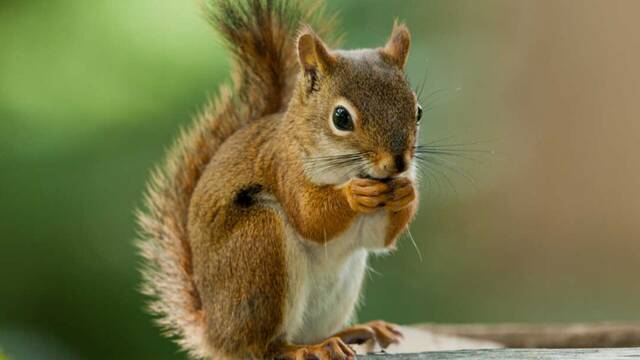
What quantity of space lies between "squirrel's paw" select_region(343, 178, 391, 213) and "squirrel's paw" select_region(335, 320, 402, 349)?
17.4 inches

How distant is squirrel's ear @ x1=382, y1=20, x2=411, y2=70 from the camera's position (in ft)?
6.72

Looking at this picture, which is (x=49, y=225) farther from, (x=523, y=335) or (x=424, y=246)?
(x=523, y=335)

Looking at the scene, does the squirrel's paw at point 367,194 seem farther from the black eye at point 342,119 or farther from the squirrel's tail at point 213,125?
the squirrel's tail at point 213,125

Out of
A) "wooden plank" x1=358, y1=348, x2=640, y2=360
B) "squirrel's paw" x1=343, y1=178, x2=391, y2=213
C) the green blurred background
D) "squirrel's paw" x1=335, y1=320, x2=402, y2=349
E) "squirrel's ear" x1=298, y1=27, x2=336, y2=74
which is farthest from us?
the green blurred background

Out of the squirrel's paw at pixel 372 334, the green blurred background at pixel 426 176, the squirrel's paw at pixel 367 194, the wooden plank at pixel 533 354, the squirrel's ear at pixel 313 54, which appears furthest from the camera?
the green blurred background at pixel 426 176

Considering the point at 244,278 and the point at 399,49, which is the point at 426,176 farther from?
the point at 244,278

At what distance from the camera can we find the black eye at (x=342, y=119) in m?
1.90

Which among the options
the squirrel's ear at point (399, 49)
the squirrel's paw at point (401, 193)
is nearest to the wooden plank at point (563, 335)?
the squirrel's paw at point (401, 193)

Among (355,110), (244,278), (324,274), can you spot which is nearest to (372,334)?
(324,274)

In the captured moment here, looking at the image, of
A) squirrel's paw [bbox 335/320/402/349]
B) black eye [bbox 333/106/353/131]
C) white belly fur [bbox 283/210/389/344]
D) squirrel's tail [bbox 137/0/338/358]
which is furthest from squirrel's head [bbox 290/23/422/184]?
squirrel's paw [bbox 335/320/402/349]

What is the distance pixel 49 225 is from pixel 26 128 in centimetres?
34

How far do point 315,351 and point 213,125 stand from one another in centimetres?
64

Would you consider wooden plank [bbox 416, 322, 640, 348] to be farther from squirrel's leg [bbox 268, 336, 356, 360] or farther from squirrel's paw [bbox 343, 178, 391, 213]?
squirrel's paw [bbox 343, 178, 391, 213]

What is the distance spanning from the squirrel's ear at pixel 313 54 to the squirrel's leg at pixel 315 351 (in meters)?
0.55
